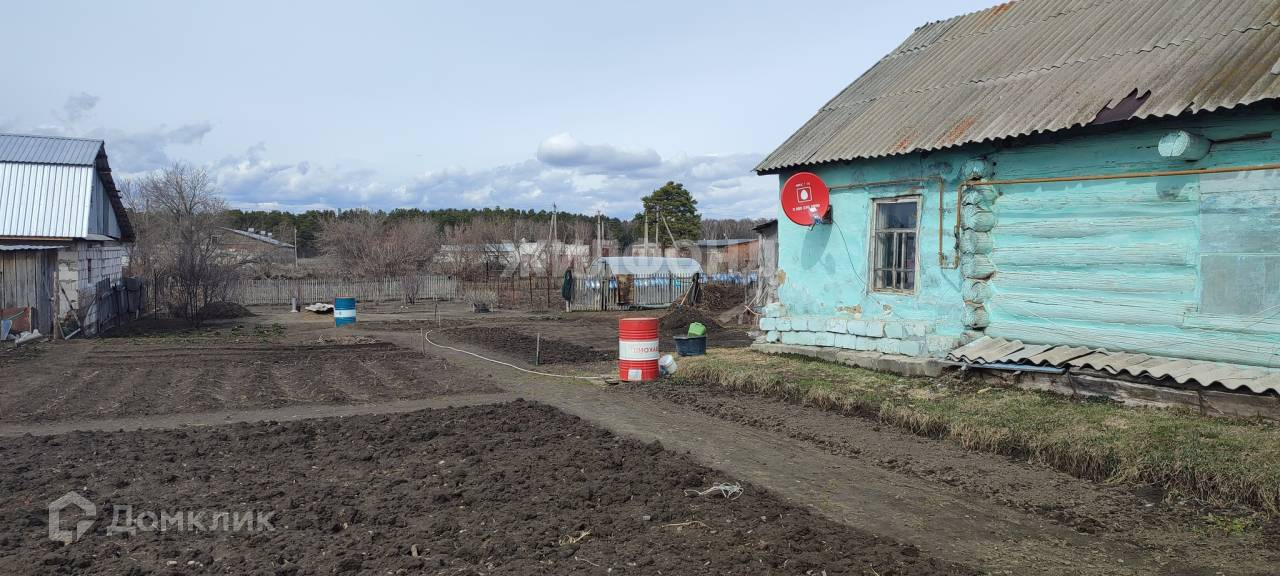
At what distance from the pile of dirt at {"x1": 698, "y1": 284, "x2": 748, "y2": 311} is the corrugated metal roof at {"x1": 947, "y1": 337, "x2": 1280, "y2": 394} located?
20.8 meters

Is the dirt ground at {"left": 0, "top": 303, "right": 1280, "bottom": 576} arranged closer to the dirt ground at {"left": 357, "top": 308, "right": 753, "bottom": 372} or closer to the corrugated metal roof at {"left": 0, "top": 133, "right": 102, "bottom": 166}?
the dirt ground at {"left": 357, "top": 308, "right": 753, "bottom": 372}

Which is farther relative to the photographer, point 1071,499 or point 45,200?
point 45,200

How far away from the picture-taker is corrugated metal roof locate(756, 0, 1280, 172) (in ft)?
29.9

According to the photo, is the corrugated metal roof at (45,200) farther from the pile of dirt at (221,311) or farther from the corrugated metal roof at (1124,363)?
the corrugated metal roof at (1124,363)

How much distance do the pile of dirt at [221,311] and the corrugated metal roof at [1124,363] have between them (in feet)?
88.5

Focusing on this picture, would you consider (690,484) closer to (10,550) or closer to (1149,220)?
(10,550)

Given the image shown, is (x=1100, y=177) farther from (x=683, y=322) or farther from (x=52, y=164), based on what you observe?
(x=52, y=164)

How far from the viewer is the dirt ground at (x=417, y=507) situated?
196 inches

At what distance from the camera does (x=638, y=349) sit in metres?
13.2

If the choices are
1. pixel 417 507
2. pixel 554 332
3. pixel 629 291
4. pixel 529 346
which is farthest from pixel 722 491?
pixel 629 291

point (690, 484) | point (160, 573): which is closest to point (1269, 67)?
point (690, 484)

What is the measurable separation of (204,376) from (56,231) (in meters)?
12.6

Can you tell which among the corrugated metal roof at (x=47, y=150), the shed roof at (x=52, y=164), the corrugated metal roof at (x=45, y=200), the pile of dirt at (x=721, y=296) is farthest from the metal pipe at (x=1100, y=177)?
the corrugated metal roof at (x=47, y=150)

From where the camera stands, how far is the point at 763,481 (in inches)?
282
